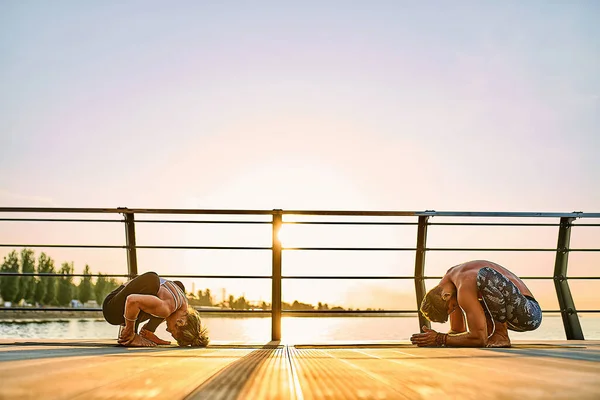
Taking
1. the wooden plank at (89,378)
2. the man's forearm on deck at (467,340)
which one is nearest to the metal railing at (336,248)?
the man's forearm on deck at (467,340)

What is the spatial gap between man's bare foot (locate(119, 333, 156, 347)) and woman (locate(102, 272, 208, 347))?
0.11 feet

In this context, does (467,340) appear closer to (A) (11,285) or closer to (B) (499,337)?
(B) (499,337)

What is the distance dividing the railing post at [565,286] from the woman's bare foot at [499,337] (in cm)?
118

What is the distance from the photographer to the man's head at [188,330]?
2.81 meters

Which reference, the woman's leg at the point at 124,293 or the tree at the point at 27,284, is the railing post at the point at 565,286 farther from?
the tree at the point at 27,284

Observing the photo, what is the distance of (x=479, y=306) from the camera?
260 centimetres

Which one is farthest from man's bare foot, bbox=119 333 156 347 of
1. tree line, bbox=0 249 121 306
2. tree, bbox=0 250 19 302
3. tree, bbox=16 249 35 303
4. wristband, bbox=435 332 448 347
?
tree, bbox=16 249 35 303

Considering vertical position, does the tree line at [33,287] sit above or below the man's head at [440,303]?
below

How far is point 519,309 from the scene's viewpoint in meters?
2.69

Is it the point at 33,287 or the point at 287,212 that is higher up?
the point at 287,212

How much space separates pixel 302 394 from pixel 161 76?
14.4m

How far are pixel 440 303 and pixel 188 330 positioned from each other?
141cm

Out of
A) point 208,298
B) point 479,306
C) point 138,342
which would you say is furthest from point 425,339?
point 208,298

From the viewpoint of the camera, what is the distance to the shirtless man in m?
2.51
